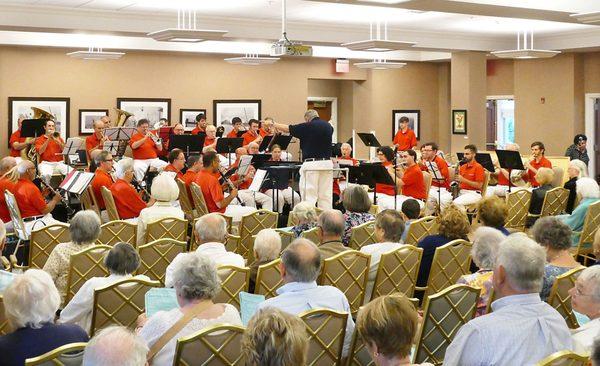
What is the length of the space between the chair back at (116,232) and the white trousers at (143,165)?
24.1ft

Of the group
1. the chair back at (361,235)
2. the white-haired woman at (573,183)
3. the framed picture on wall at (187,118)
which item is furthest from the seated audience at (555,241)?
the framed picture on wall at (187,118)

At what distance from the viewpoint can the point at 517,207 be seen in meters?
10.5

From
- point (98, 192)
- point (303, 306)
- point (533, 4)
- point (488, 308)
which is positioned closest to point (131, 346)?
point (303, 306)

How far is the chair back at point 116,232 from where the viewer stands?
7.39m

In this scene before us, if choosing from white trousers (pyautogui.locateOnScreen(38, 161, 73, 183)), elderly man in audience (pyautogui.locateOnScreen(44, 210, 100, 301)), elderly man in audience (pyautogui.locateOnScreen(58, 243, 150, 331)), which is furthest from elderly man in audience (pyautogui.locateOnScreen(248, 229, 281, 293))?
white trousers (pyautogui.locateOnScreen(38, 161, 73, 183))

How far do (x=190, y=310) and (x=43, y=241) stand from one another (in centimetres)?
349

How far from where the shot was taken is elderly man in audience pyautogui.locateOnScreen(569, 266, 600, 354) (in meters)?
3.77

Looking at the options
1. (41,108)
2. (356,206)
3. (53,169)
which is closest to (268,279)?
(356,206)

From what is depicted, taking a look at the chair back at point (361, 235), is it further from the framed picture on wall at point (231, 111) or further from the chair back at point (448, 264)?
the framed picture on wall at point (231, 111)

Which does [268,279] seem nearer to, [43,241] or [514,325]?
[514,325]

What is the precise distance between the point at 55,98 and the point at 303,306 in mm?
14062

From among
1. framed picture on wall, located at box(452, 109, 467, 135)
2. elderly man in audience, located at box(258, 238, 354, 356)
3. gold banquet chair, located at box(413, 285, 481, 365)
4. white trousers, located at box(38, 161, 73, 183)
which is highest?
framed picture on wall, located at box(452, 109, 467, 135)

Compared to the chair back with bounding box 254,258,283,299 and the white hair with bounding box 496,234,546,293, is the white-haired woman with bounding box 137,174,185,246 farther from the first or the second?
A: the white hair with bounding box 496,234,546,293

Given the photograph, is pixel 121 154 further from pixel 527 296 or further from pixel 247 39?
pixel 527 296
